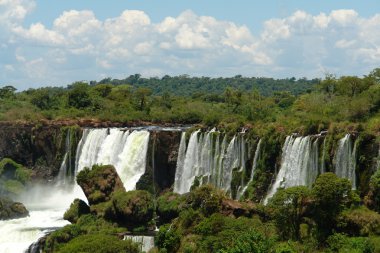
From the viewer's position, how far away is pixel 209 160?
4338cm

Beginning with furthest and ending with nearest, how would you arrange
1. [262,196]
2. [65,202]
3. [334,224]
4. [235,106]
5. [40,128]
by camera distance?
1. [235,106]
2. [40,128]
3. [65,202]
4. [262,196]
5. [334,224]

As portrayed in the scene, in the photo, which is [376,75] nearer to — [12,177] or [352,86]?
[352,86]

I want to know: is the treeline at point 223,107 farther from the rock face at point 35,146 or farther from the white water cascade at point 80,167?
the white water cascade at point 80,167

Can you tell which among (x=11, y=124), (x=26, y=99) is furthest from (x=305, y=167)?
(x=26, y=99)

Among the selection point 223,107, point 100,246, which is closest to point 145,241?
point 100,246

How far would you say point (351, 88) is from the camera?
50125mm

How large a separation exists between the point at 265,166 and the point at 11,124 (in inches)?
1066

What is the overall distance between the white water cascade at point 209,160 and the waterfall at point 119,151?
10.6 ft

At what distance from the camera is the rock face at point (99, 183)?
39.2 metres

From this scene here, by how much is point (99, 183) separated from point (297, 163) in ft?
41.6

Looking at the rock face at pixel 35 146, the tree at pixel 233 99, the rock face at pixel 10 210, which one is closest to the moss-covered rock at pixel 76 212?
the rock face at pixel 10 210

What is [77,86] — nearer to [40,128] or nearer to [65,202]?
[40,128]

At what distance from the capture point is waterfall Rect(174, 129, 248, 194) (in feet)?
137

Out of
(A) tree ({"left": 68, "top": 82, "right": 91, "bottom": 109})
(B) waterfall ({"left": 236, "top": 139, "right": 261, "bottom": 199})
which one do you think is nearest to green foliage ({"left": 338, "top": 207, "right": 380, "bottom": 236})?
(B) waterfall ({"left": 236, "top": 139, "right": 261, "bottom": 199})
